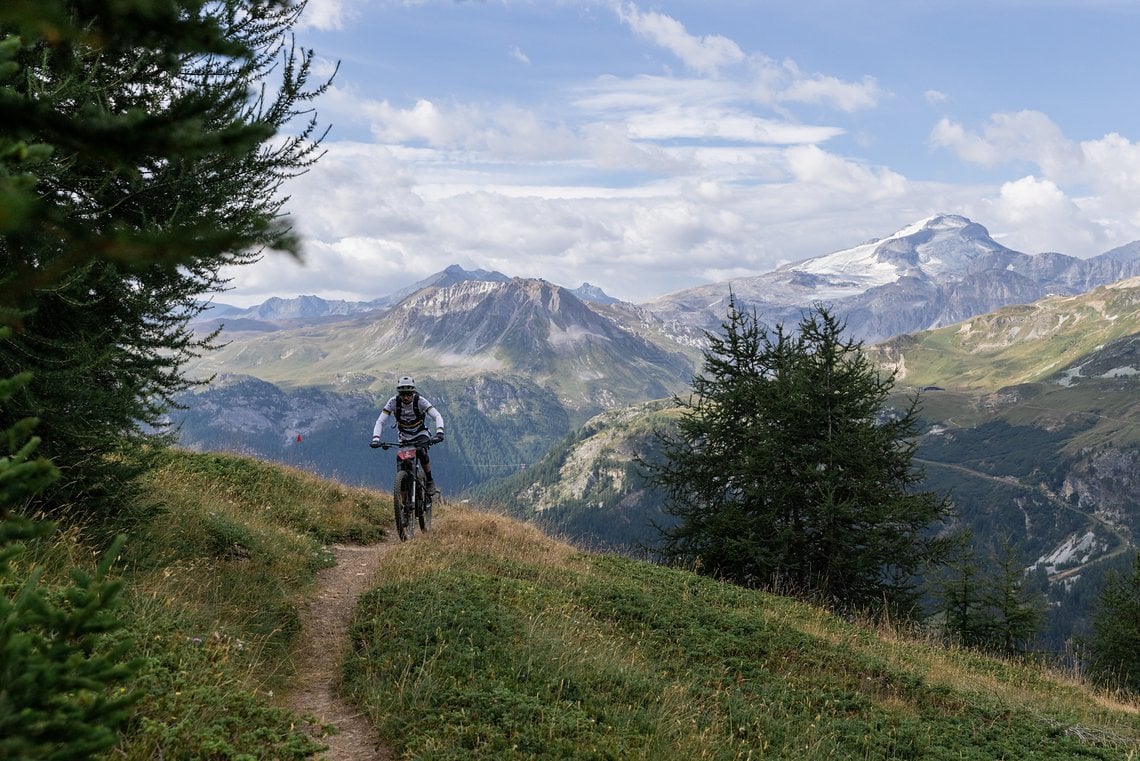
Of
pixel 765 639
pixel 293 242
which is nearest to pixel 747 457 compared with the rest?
pixel 765 639

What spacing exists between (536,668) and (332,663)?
9.93 ft

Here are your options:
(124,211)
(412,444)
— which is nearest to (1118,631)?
(412,444)


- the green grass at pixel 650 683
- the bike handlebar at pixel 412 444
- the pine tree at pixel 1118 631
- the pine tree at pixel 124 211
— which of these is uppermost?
the pine tree at pixel 124 211

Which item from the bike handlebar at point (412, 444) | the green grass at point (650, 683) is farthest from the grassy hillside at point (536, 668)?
the bike handlebar at point (412, 444)

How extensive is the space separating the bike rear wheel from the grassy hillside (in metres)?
1.71

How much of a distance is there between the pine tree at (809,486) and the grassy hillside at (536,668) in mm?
6877

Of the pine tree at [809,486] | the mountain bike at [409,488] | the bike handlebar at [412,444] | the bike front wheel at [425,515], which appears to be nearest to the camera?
the bike handlebar at [412,444]

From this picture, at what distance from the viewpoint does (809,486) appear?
24031mm

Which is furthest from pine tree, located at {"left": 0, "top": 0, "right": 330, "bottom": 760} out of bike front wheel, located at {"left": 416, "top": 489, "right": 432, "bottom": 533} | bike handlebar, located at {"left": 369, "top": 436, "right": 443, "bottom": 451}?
bike front wheel, located at {"left": 416, "top": 489, "right": 432, "bottom": 533}

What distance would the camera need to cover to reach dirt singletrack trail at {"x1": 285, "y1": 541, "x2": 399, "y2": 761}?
7.18m

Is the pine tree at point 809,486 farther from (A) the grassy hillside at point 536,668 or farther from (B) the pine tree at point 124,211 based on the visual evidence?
(B) the pine tree at point 124,211

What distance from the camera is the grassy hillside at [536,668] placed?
6.82 metres

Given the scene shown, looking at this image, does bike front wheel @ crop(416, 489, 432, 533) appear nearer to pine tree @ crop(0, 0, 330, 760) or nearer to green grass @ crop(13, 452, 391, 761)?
green grass @ crop(13, 452, 391, 761)

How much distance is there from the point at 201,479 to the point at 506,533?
7677 mm
